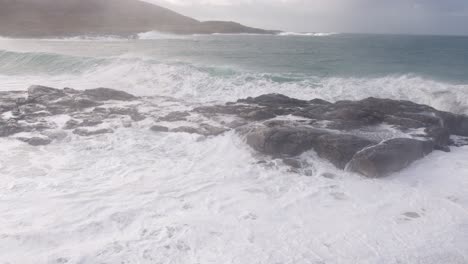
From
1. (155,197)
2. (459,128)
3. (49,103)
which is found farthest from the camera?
(49,103)

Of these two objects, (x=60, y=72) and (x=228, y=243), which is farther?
(x=60, y=72)

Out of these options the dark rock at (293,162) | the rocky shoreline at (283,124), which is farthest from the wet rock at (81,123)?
the dark rock at (293,162)

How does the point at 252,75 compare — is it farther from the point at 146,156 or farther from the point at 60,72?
the point at 60,72

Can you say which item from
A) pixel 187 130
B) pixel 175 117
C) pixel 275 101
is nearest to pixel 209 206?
pixel 187 130

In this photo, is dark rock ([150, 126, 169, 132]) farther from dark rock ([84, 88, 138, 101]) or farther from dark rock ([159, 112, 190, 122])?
dark rock ([84, 88, 138, 101])

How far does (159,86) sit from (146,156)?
849 cm

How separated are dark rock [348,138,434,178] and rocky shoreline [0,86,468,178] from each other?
2 centimetres

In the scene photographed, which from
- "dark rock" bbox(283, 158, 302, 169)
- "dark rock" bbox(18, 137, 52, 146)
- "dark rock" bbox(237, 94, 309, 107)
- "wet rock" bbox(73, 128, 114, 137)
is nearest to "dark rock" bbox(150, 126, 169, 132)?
"wet rock" bbox(73, 128, 114, 137)

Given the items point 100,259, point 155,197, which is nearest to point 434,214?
point 155,197

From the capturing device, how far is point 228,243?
14.9ft

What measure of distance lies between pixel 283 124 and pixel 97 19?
8252cm

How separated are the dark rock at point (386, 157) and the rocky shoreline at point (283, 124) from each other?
0.7 inches

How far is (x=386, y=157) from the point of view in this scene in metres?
6.74

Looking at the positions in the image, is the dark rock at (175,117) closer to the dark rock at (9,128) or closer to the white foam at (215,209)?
the white foam at (215,209)
